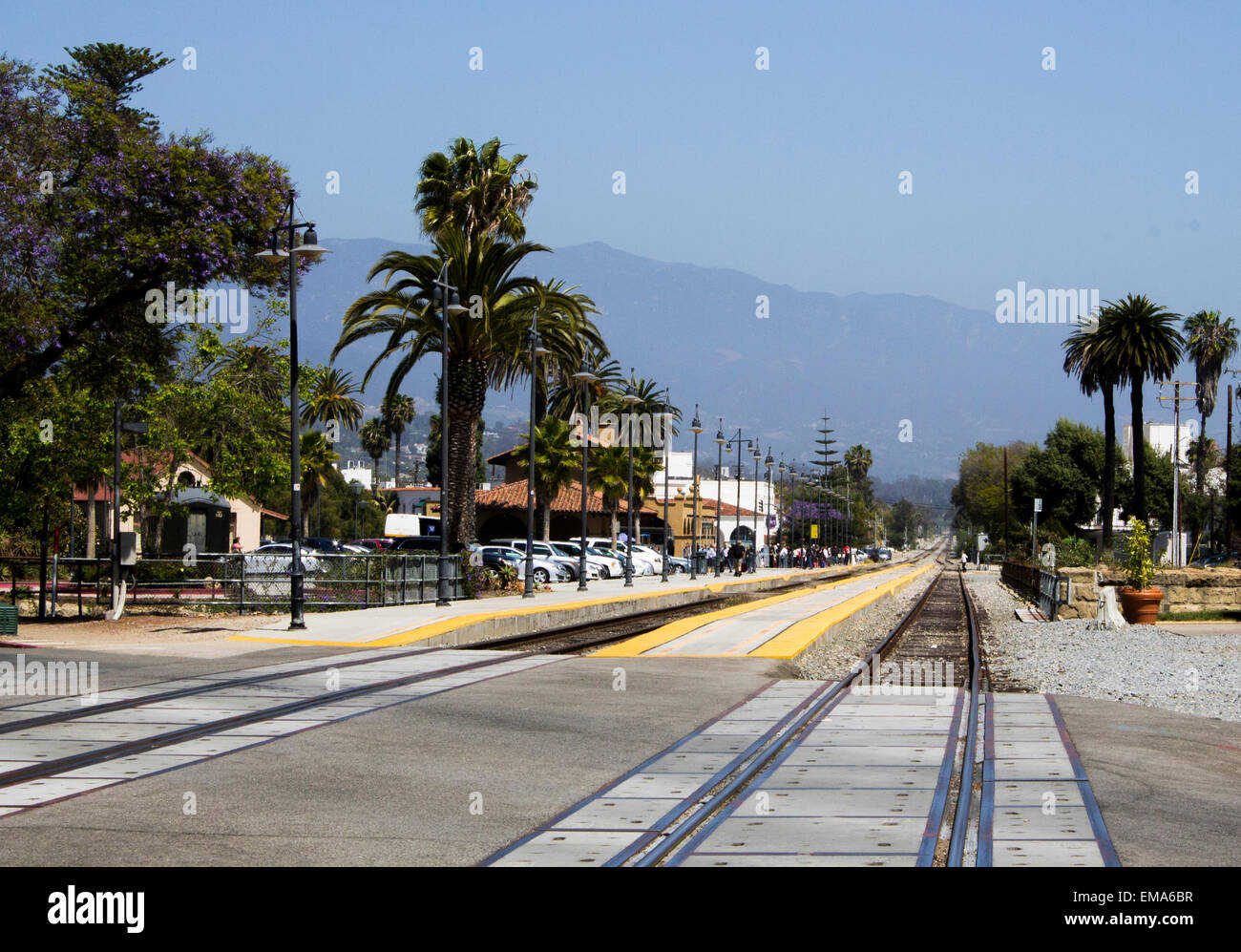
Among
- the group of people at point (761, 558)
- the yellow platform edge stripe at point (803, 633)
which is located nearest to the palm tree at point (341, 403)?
the group of people at point (761, 558)

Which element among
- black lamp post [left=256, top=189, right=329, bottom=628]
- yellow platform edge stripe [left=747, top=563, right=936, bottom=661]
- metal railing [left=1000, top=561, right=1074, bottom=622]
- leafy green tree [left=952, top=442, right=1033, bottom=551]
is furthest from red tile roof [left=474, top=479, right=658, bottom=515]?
leafy green tree [left=952, top=442, right=1033, bottom=551]

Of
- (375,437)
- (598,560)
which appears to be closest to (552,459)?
(598,560)

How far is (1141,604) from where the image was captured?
99.0 feet

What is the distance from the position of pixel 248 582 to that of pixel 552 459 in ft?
173

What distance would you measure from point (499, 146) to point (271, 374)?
454 inches

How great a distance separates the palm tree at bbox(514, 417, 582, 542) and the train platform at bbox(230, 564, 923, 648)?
125 ft

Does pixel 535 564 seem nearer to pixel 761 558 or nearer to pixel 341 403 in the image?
pixel 761 558

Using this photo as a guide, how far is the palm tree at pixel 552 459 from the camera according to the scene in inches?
3157

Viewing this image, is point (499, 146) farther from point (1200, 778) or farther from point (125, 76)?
point (1200, 778)

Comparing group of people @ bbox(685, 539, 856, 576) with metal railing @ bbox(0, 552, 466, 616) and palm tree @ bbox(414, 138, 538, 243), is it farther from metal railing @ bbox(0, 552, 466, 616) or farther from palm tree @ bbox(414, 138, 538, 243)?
metal railing @ bbox(0, 552, 466, 616)

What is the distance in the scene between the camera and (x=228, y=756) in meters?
10.0

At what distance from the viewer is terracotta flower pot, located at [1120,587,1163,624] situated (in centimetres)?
3014

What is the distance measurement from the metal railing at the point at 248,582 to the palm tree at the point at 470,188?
49.1 feet
